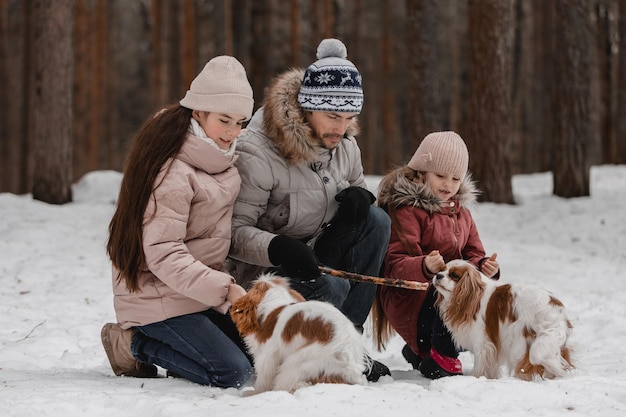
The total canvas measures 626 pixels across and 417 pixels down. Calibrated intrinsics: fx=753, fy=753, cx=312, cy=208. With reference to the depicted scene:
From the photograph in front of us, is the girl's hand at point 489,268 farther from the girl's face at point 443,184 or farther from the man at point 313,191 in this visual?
the man at point 313,191

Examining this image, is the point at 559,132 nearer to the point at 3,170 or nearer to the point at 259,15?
the point at 259,15

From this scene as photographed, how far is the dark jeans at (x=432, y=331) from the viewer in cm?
445

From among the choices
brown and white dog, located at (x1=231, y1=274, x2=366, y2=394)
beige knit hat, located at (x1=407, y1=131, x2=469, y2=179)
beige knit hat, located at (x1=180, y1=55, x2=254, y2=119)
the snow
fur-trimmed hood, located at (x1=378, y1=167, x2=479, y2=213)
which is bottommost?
the snow

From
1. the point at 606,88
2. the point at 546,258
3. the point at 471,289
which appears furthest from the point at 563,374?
the point at 606,88

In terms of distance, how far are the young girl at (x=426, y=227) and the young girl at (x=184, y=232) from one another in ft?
3.71

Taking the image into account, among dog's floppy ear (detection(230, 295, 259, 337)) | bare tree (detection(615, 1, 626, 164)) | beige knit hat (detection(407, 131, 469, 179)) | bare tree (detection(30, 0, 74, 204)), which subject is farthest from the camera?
bare tree (detection(615, 1, 626, 164))

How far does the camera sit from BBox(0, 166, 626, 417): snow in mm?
3291

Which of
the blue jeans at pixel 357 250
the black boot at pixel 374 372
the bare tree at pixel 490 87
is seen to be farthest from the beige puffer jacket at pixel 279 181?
the bare tree at pixel 490 87

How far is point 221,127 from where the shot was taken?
13.4 ft

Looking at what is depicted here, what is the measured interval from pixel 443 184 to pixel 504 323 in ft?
3.34

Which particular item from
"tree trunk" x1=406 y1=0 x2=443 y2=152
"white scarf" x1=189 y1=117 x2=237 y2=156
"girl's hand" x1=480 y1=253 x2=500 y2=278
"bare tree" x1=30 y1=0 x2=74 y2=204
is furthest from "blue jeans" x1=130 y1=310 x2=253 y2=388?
"tree trunk" x1=406 y1=0 x2=443 y2=152

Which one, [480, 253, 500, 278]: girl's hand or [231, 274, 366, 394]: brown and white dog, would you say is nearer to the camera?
[231, 274, 366, 394]: brown and white dog

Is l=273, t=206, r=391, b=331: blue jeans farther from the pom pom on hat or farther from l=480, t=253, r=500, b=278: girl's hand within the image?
the pom pom on hat

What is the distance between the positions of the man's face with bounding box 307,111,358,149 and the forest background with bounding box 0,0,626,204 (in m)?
1.25
